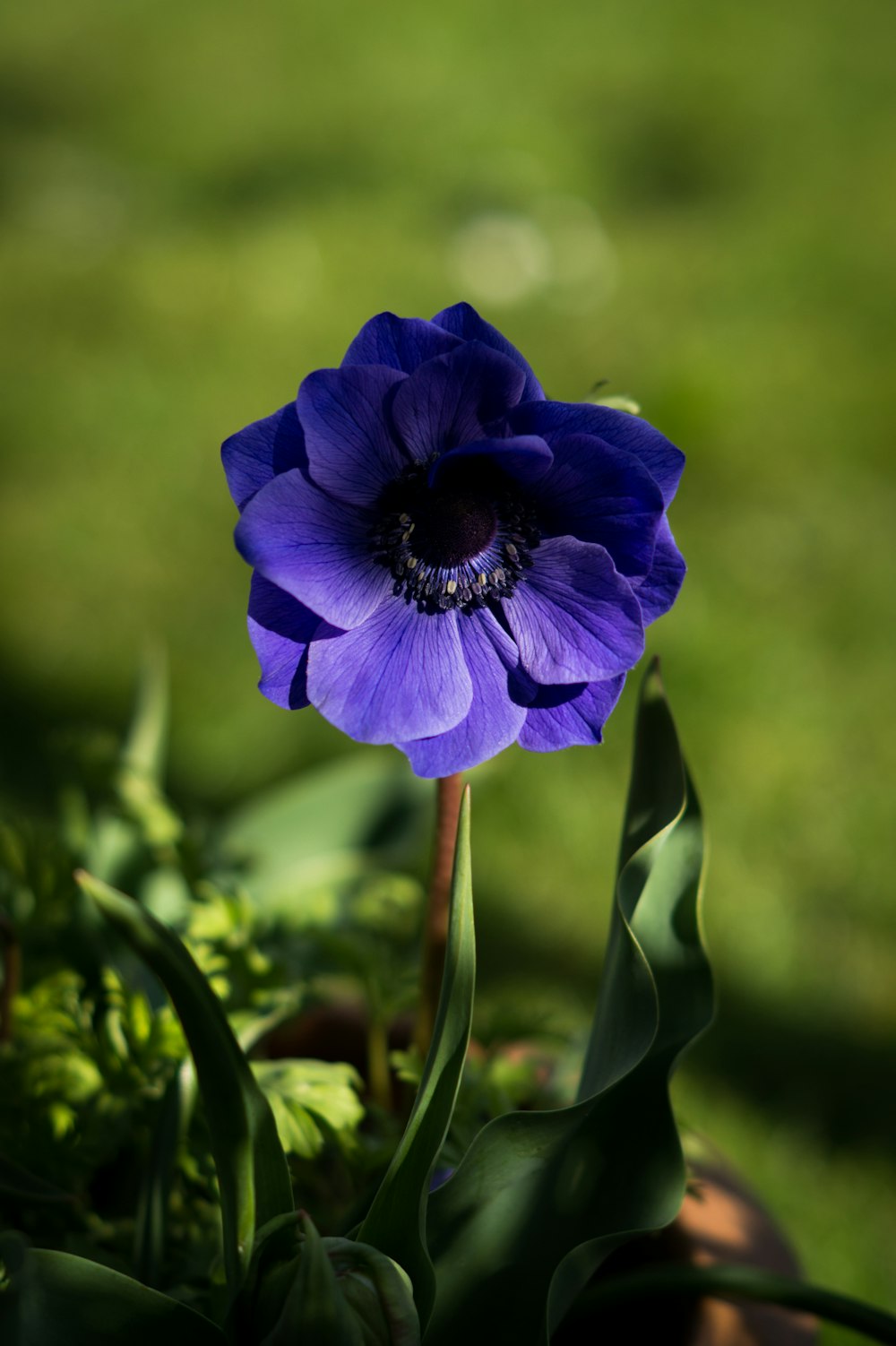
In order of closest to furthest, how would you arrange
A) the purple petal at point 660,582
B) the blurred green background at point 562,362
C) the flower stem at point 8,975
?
the purple petal at point 660,582
the flower stem at point 8,975
the blurred green background at point 562,362

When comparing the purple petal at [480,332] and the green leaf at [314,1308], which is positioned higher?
the purple petal at [480,332]

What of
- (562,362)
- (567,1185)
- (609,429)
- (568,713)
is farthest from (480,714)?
(562,362)

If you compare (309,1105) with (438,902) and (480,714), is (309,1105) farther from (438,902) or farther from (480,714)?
(480,714)

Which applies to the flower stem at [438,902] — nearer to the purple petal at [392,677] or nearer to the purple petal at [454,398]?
the purple petal at [392,677]

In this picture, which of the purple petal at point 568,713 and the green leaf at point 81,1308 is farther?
the purple petal at point 568,713

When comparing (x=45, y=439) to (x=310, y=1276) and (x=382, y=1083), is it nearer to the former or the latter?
(x=382, y=1083)

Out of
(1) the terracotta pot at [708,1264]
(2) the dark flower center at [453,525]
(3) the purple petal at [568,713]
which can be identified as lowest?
(1) the terracotta pot at [708,1264]

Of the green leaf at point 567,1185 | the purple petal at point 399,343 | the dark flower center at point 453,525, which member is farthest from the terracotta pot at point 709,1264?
the purple petal at point 399,343
